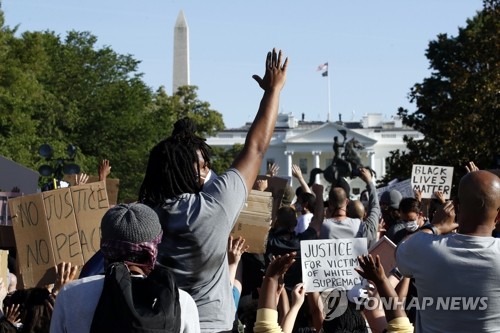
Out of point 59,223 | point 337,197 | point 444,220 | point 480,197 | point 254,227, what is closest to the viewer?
point 480,197

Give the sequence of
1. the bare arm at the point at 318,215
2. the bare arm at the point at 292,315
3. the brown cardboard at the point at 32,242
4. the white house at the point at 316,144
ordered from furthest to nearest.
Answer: the white house at the point at 316,144
the bare arm at the point at 318,215
the brown cardboard at the point at 32,242
the bare arm at the point at 292,315

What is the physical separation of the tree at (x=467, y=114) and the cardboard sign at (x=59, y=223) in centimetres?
2452

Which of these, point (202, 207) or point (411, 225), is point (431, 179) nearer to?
point (411, 225)

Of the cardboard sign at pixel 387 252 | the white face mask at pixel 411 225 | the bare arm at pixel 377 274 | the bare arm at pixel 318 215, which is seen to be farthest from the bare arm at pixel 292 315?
the bare arm at pixel 318 215

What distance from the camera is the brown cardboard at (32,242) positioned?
618cm

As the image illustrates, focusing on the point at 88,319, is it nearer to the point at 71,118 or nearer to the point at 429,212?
the point at 429,212

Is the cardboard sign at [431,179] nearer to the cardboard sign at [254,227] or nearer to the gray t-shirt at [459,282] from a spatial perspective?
the cardboard sign at [254,227]

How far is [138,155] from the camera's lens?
Answer: 5338 centimetres

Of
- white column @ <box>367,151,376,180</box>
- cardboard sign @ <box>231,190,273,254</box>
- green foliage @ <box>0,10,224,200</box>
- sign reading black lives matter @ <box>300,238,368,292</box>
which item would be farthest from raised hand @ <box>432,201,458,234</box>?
white column @ <box>367,151,376,180</box>

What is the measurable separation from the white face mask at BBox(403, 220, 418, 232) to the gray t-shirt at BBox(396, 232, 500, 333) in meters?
4.25

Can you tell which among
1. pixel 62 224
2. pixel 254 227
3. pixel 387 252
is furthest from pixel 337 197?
pixel 62 224

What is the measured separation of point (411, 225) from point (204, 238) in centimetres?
456

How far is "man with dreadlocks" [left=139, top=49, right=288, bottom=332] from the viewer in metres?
4.44

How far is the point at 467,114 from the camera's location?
33.5 meters
